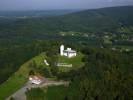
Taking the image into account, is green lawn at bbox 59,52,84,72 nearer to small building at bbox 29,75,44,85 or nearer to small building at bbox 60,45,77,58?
small building at bbox 60,45,77,58

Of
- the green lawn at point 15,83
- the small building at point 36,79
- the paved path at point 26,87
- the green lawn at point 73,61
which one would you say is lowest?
the green lawn at point 73,61

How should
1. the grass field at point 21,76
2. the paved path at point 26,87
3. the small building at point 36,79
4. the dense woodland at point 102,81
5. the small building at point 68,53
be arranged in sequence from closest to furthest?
1. the paved path at point 26,87
2. the dense woodland at point 102,81
3. the grass field at point 21,76
4. the small building at point 36,79
5. the small building at point 68,53

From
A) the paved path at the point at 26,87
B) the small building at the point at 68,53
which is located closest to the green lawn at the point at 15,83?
the paved path at the point at 26,87

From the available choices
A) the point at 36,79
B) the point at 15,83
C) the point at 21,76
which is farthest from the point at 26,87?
the point at 21,76

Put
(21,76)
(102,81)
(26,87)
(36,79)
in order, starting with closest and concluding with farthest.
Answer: (26,87) → (102,81) → (36,79) → (21,76)

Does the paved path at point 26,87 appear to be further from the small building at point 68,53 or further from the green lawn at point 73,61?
the small building at point 68,53

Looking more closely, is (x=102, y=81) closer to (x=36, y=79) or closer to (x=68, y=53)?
(x=36, y=79)

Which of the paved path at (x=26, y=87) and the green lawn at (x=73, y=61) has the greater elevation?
the paved path at (x=26, y=87)

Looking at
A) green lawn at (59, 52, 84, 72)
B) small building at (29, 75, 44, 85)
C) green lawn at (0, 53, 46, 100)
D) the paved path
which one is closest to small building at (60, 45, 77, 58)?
green lawn at (59, 52, 84, 72)

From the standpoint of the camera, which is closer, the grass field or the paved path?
the paved path
